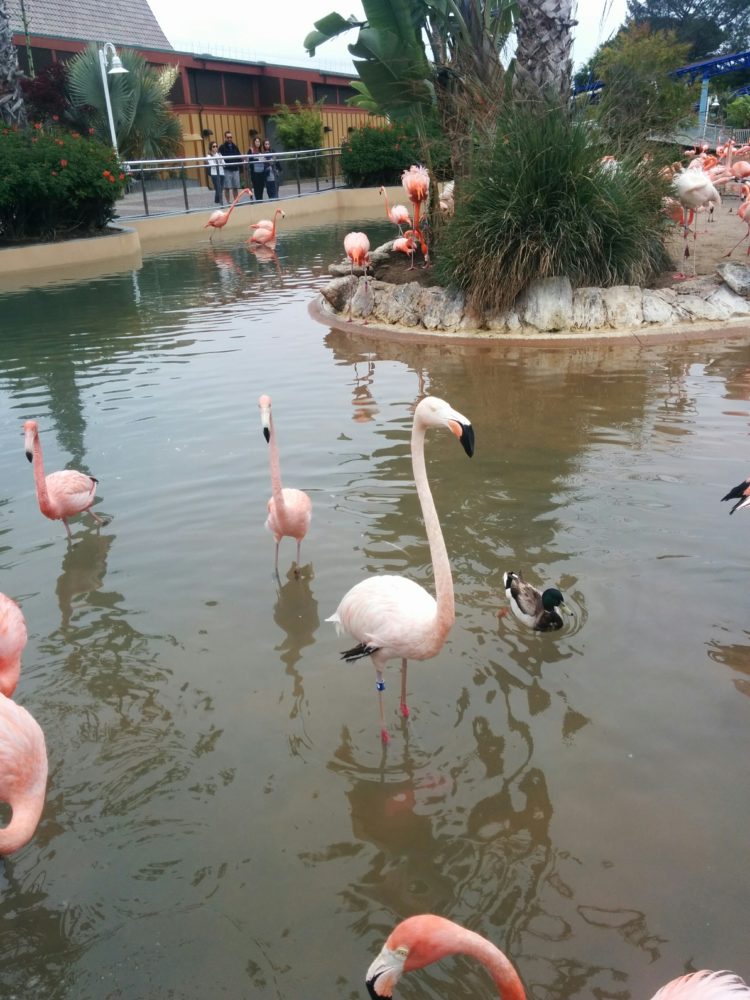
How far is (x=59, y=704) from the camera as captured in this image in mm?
3918

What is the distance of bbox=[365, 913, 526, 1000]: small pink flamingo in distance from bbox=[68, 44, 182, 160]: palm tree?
90.4ft

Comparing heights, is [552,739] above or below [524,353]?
below

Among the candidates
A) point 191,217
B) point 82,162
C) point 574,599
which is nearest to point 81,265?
point 82,162

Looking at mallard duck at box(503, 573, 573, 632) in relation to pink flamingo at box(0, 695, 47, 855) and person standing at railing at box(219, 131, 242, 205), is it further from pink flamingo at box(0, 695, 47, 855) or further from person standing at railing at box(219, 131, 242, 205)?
person standing at railing at box(219, 131, 242, 205)

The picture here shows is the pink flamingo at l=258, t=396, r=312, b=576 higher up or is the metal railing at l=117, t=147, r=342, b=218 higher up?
the metal railing at l=117, t=147, r=342, b=218

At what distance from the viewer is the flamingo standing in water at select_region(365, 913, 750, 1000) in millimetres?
1965

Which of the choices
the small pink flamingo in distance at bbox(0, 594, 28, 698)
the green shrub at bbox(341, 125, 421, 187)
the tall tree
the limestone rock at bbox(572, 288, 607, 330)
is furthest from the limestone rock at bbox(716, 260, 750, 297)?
the tall tree

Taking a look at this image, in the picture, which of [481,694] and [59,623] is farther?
[59,623]

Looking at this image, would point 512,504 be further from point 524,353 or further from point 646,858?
point 524,353

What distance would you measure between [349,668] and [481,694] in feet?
2.41

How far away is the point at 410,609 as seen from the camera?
3498mm

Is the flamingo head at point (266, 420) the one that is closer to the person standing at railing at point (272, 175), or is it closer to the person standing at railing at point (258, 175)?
the person standing at railing at point (258, 175)

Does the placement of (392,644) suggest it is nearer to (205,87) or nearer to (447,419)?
(447,419)

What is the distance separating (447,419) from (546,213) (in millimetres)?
7306
